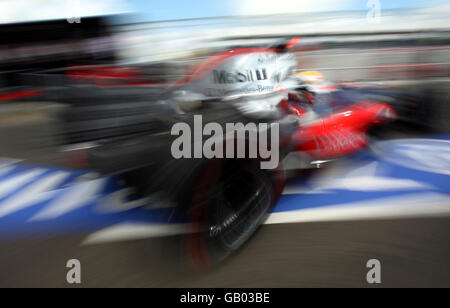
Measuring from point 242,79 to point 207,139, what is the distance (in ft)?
0.85

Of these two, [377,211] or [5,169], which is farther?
[5,169]

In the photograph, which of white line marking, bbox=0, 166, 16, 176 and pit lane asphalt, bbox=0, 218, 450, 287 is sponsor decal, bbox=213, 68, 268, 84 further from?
white line marking, bbox=0, 166, 16, 176

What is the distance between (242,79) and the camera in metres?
1.14

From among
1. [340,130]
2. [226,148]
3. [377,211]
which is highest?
[340,130]

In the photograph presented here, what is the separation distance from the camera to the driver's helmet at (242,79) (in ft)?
3.49

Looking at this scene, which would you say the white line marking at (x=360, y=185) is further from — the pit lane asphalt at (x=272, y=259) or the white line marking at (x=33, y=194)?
the white line marking at (x=33, y=194)

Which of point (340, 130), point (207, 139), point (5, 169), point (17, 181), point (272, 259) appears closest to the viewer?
point (207, 139)

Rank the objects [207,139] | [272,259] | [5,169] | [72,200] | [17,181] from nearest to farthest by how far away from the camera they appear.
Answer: [207,139] < [272,259] < [72,200] < [17,181] < [5,169]

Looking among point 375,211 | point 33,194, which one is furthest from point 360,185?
point 33,194

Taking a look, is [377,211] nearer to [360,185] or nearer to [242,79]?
[360,185]

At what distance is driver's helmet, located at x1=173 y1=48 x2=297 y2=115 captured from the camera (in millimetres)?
1064

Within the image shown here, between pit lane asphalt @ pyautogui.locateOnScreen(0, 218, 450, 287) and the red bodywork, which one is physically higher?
the red bodywork

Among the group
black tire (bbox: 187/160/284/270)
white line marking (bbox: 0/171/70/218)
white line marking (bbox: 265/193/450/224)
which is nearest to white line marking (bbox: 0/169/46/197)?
white line marking (bbox: 0/171/70/218)
